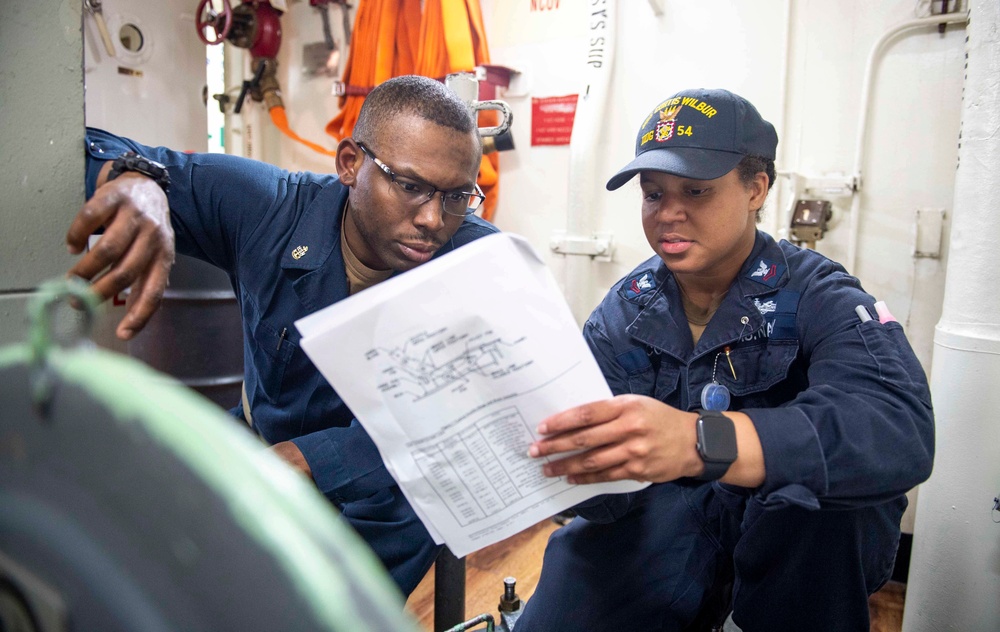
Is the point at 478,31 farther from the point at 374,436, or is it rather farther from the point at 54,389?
the point at 54,389

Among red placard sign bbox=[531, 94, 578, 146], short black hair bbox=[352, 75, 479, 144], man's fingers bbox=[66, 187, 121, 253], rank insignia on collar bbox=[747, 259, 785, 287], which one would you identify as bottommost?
rank insignia on collar bbox=[747, 259, 785, 287]

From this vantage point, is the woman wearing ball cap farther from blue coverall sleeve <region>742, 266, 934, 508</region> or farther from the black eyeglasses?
the black eyeglasses

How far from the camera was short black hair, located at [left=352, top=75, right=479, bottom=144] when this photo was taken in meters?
1.23

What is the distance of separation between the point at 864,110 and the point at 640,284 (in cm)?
113

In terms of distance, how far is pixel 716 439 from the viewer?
754mm

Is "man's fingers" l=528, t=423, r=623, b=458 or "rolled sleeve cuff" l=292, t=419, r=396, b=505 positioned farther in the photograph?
"rolled sleeve cuff" l=292, t=419, r=396, b=505

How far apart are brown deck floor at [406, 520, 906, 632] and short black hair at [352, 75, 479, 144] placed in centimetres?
120

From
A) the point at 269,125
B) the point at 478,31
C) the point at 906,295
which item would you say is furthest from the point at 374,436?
the point at 269,125

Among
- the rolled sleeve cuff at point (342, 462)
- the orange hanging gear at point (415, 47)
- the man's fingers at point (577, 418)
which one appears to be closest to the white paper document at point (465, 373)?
the man's fingers at point (577, 418)

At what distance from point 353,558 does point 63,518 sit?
130 mm

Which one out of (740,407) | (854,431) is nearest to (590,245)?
(740,407)

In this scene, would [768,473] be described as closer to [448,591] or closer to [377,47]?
[448,591]

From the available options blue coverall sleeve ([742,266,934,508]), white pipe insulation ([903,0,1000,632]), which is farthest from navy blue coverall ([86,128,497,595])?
white pipe insulation ([903,0,1000,632])

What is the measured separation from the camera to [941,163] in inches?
71.0
